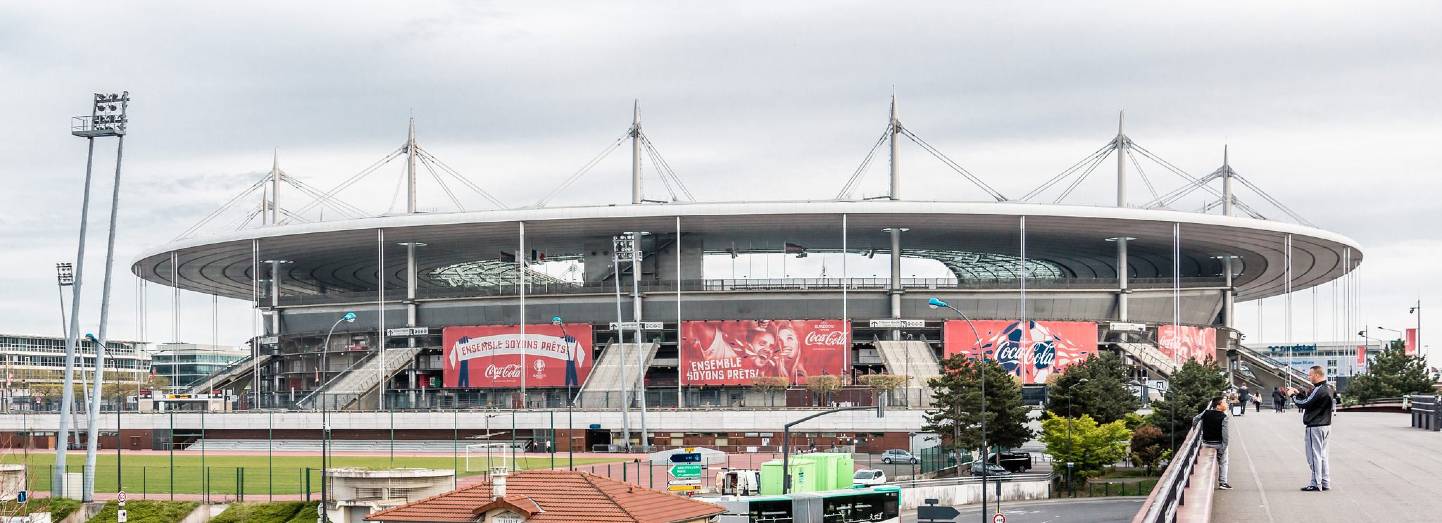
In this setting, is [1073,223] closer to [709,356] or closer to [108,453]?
[709,356]

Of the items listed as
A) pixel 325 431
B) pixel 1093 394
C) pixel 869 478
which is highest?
pixel 1093 394

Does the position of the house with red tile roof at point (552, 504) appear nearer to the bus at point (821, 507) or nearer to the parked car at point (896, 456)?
the bus at point (821, 507)

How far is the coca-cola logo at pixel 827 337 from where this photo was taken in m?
96.5

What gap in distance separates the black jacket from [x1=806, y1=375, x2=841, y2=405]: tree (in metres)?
64.8

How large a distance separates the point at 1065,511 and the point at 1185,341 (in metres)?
48.9

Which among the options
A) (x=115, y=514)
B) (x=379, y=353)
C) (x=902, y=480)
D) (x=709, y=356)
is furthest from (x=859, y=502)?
(x=379, y=353)

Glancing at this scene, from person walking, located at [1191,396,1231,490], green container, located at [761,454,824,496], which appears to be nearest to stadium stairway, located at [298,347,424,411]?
green container, located at [761,454,824,496]

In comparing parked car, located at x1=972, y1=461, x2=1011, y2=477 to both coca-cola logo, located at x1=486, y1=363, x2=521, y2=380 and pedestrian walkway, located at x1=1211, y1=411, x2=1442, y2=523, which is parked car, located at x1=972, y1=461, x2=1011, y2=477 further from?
coca-cola logo, located at x1=486, y1=363, x2=521, y2=380

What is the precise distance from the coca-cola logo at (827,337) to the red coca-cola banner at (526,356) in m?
14.6

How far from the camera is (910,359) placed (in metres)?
96.5

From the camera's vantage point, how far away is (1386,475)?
2428 centimetres

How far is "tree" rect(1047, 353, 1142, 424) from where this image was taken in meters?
77.9

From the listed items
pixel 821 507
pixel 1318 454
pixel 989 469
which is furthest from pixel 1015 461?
pixel 1318 454

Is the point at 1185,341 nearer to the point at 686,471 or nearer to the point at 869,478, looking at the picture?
the point at 869,478
